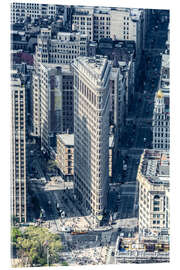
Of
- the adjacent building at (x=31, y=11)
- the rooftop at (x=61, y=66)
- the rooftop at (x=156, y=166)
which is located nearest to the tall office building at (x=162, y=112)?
the rooftop at (x=156, y=166)

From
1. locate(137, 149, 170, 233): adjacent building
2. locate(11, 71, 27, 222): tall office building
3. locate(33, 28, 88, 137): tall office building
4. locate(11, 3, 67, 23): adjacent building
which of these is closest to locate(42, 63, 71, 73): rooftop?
locate(33, 28, 88, 137): tall office building

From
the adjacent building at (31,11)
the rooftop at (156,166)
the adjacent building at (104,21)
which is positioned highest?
the adjacent building at (31,11)

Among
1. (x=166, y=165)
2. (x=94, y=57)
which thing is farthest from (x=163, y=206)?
(x=94, y=57)

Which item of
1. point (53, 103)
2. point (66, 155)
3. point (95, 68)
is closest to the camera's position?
point (95, 68)

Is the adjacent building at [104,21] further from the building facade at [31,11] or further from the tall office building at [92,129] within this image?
the tall office building at [92,129]

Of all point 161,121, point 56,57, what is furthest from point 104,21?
point 161,121

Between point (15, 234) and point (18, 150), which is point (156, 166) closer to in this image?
point (18, 150)

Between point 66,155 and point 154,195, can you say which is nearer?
point 154,195

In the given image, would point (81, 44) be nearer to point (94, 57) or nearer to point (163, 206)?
point (94, 57)
